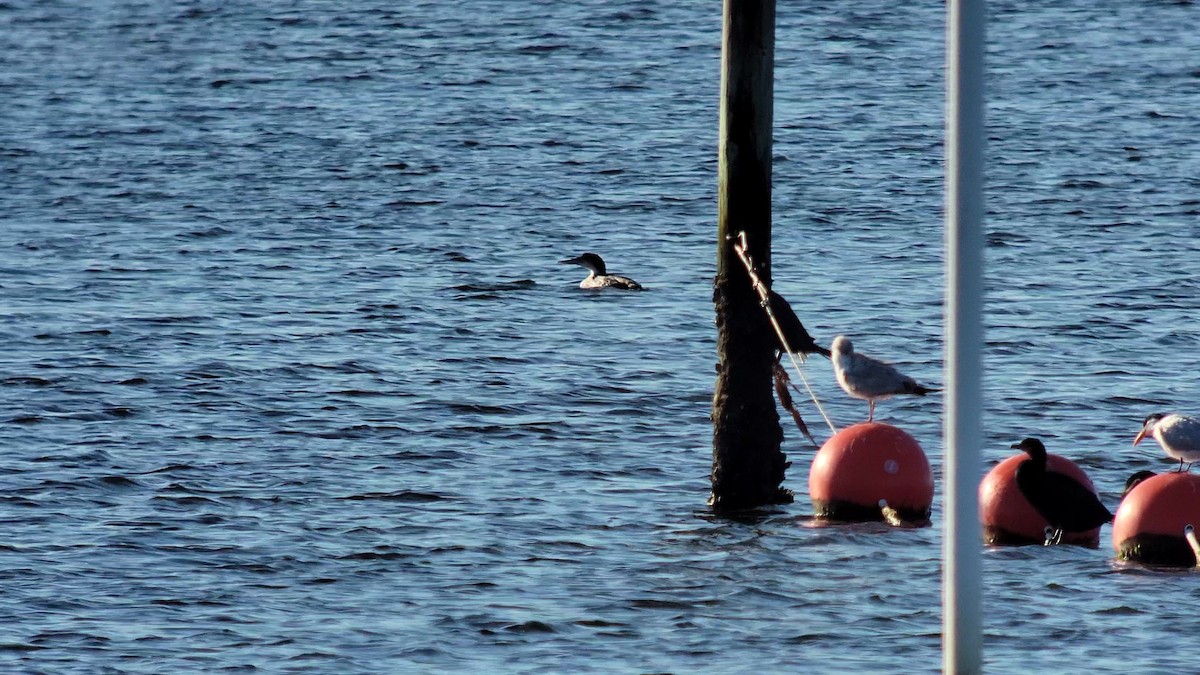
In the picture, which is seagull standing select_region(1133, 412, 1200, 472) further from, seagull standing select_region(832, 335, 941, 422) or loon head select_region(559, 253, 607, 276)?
loon head select_region(559, 253, 607, 276)

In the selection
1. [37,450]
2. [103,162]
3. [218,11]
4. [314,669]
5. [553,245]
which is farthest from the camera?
[218,11]

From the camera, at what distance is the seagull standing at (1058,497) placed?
41.0ft

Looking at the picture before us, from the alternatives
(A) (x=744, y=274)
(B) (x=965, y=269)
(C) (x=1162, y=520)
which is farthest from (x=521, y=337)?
(B) (x=965, y=269)

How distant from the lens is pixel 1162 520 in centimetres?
1198

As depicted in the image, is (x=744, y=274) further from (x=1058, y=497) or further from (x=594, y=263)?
(x=594, y=263)

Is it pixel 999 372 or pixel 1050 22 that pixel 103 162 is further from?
pixel 1050 22

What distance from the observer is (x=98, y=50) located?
4725cm

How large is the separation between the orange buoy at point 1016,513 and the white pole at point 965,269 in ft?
19.2

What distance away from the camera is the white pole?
6863mm

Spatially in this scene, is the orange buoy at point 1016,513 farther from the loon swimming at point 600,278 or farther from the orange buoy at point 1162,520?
the loon swimming at point 600,278

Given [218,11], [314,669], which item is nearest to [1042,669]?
[314,669]

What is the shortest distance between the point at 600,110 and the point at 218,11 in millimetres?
17382

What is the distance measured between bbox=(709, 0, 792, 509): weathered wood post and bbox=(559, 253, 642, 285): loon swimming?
9.44m

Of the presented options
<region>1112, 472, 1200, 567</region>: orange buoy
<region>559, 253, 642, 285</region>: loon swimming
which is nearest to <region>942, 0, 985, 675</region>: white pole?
<region>1112, 472, 1200, 567</region>: orange buoy
